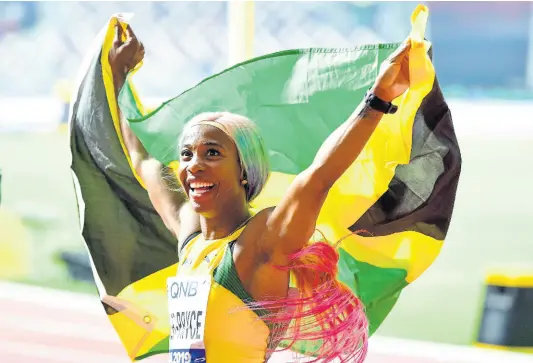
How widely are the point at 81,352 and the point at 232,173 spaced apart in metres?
3.18

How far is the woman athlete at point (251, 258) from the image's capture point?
121 inches

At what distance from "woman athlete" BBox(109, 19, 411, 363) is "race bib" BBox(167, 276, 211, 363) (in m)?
0.02

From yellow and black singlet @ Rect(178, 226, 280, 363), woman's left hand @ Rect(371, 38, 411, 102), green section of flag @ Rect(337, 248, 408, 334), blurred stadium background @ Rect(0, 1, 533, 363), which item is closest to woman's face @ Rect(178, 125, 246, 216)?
yellow and black singlet @ Rect(178, 226, 280, 363)

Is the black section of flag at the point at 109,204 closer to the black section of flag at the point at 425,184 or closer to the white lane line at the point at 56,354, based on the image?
the black section of flag at the point at 425,184

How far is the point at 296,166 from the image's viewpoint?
3441 mm

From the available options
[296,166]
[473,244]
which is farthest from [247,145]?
[473,244]

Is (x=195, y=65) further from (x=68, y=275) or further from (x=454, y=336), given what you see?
(x=454, y=336)

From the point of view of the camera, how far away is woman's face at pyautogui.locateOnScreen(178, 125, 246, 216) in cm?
317

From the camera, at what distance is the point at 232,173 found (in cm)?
318

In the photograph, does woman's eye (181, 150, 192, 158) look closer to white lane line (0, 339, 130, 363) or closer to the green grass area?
white lane line (0, 339, 130, 363)

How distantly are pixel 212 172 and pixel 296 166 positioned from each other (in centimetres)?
37

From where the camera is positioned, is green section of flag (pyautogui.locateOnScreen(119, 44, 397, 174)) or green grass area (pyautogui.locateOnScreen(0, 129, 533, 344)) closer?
green section of flag (pyautogui.locateOnScreen(119, 44, 397, 174))

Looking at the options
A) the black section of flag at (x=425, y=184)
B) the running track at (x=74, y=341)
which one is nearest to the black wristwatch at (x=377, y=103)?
the black section of flag at (x=425, y=184)

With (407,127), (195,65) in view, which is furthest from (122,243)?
(195,65)
